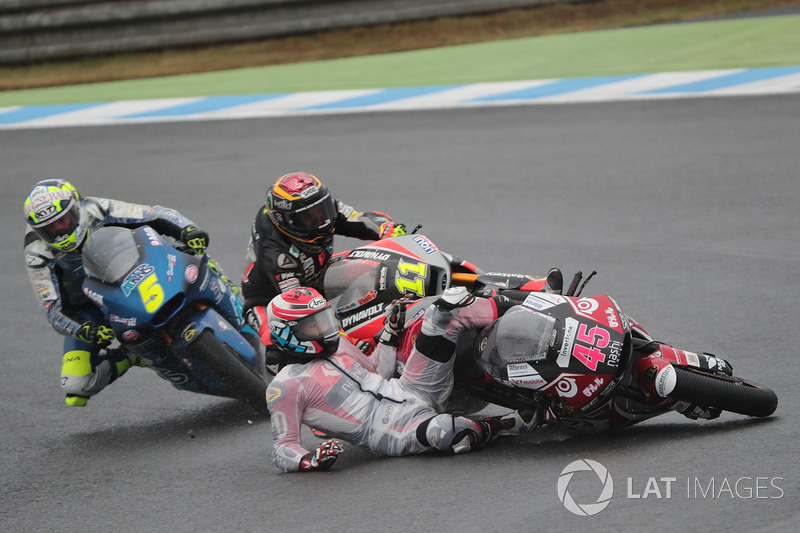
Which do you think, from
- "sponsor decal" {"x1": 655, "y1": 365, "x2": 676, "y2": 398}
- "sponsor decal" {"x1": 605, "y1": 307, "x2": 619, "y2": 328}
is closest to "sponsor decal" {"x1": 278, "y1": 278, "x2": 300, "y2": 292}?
"sponsor decal" {"x1": 605, "y1": 307, "x2": 619, "y2": 328}

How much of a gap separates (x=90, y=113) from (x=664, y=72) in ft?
28.1

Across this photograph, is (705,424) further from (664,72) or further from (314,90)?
(314,90)

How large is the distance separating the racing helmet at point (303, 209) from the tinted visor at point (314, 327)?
0.76 metres

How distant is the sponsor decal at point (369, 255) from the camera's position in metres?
5.58

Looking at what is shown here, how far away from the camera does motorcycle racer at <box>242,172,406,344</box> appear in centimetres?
562

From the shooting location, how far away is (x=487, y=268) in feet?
27.0

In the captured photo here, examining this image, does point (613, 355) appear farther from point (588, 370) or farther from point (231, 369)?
point (231, 369)

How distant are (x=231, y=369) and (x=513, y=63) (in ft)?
33.7

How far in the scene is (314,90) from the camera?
49.2ft

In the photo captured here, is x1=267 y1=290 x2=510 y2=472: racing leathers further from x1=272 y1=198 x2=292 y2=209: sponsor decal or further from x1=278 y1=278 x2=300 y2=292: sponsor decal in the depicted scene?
x1=272 y1=198 x2=292 y2=209: sponsor decal

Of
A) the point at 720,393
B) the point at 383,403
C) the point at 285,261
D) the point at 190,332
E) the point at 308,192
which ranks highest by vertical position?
the point at 308,192

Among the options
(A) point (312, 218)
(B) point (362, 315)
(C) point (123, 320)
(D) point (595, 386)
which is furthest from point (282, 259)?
(D) point (595, 386)

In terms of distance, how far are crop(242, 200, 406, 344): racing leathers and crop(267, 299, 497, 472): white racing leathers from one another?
1.80ft

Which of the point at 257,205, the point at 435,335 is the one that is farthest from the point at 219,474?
the point at 257,205
